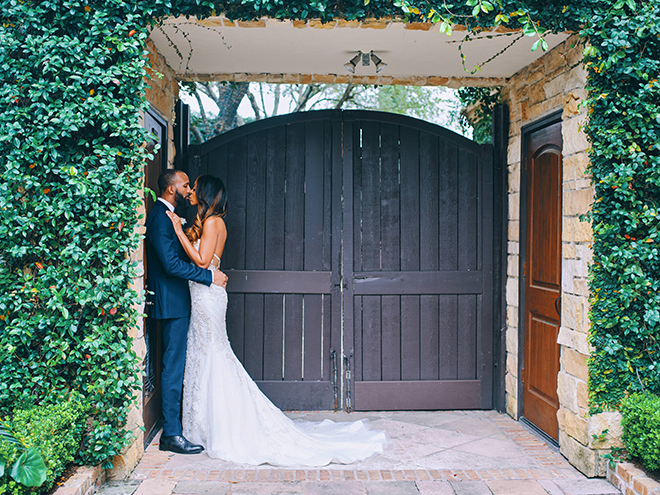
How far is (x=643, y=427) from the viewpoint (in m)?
2.83

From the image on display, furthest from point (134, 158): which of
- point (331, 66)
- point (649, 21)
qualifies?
point (649, 21)

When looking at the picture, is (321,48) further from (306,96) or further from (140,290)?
(306,96)

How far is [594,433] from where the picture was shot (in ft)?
10.2

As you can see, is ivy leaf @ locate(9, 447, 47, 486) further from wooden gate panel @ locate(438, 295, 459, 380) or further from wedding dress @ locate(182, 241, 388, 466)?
wooden gate panel @ locate(438, 295, 459, 380)

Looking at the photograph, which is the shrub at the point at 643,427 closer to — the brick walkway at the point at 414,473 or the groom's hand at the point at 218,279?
the brick walkway at the point at 414,473

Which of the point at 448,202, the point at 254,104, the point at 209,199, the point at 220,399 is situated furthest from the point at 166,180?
the point at 254,104

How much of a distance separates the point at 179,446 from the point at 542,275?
283cm

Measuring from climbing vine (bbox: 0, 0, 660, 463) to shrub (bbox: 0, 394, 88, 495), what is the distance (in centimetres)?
10

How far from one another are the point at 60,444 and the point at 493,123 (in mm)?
3929

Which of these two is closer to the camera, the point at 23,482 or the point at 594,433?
the point at 23,482

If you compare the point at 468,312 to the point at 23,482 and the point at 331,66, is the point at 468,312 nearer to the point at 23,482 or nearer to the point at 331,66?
the point at 331,66

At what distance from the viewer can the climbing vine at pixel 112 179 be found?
2768 mm

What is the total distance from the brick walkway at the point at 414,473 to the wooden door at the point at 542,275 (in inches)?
13.1

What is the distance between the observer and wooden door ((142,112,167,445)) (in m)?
3.62
